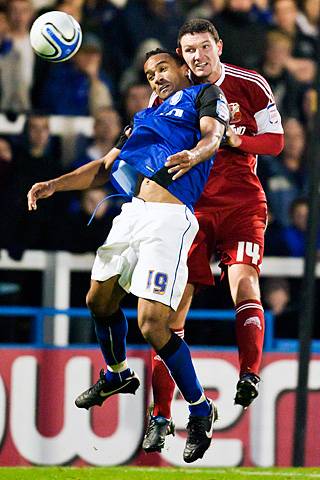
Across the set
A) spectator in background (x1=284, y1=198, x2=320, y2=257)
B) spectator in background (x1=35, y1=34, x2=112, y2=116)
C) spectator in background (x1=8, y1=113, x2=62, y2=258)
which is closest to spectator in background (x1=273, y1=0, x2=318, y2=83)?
spectator in background (x1=284, y1=198, x2=320, y2=257)

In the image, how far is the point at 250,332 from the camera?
312 inches

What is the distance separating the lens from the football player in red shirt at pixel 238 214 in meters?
7.92

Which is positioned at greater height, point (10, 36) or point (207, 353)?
point (10, 36)

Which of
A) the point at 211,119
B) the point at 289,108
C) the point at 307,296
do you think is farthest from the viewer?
the point at 289,108

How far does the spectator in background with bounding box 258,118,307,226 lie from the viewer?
11.6m

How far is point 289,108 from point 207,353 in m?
2.36

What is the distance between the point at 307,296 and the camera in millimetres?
10938

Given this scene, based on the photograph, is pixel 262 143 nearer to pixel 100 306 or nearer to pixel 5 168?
pixel 100 306

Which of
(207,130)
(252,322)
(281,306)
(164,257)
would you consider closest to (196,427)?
(252,322)

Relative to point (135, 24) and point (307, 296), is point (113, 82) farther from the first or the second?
point (307, 296)

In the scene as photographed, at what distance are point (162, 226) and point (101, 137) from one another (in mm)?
3985

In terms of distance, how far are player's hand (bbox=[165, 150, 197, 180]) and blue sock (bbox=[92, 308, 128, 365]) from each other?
1173 millimetres

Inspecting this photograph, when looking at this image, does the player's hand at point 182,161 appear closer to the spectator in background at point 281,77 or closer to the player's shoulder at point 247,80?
the player's shoulder at point 247,80

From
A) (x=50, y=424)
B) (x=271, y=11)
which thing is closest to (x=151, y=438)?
(x=50, y=424)
